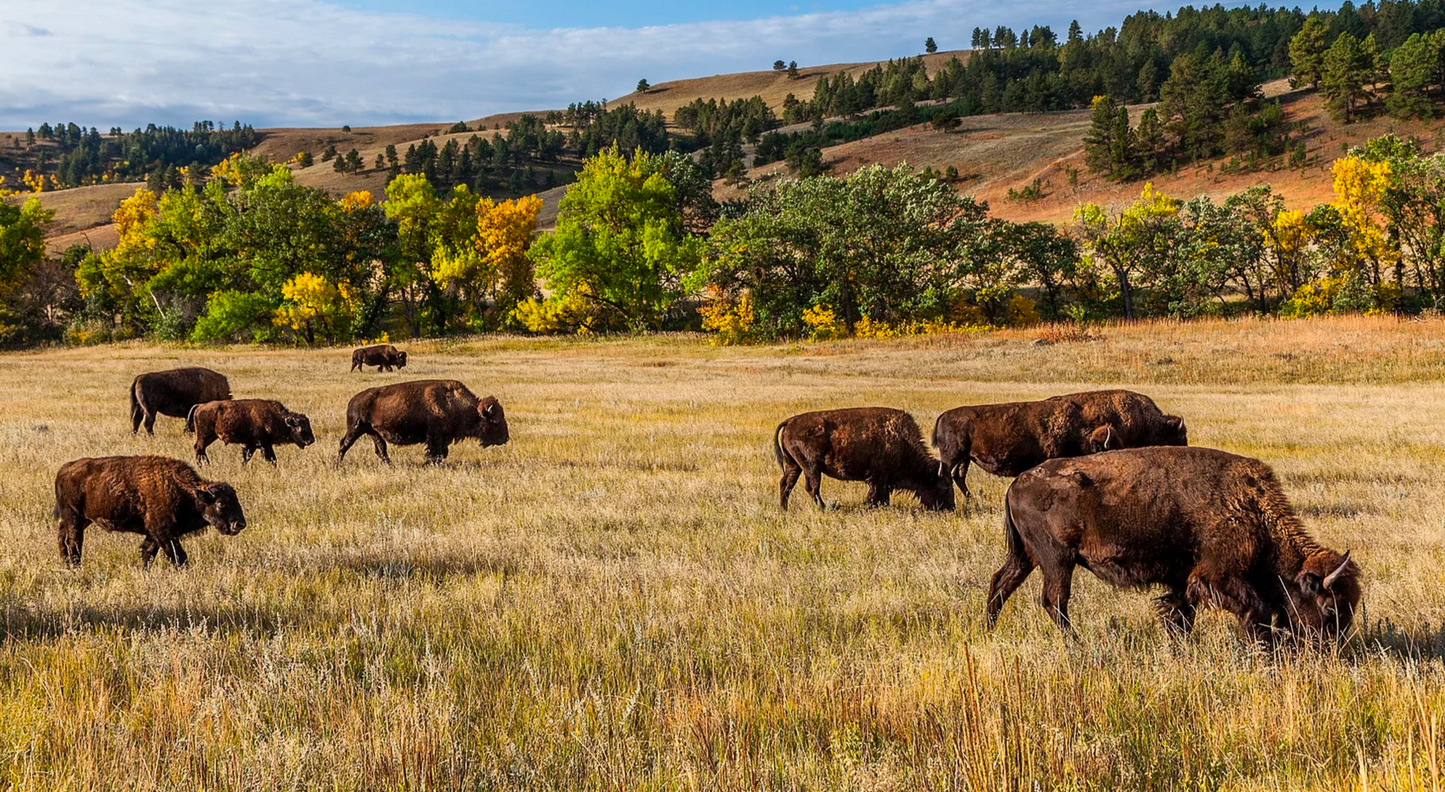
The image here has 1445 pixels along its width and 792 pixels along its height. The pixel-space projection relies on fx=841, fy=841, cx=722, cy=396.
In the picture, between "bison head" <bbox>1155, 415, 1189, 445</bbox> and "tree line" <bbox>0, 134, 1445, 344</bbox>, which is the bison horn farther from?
"tree line" <bbox>0, 134, 1445, 344</bbox>

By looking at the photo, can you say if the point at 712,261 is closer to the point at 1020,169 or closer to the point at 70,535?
the point at 70,535

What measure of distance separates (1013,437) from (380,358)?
1344 inches

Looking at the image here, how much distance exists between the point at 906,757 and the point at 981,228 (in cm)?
4742

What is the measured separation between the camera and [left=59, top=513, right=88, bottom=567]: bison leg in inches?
296

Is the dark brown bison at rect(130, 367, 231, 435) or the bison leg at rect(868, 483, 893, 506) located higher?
the dark brown bison at rect(130, 367, 231, 435)

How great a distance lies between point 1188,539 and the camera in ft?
17.1

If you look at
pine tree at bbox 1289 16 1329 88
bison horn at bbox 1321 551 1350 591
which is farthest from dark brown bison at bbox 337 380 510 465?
pine tree at bbox 1289 16 1329 88

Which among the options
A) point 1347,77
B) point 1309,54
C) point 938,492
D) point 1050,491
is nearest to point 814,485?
point 938,492

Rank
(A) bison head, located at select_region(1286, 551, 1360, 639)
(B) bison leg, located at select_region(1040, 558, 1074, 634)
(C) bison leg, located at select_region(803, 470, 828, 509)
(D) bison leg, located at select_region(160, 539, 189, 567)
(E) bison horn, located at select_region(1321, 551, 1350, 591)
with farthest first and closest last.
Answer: (C) bison leg, located at select_region(803, 470, 828, 509)
(D) bison leg, located at select_region(160, 539, 189, 567)
(B) bison leg, located at select_region(1040, 558, 1074, 634)
(A) bison head, located at select_region(1286, 551, 1360, 639)
(E) bison horn, located at select_region(1321, 551, 1350, 591)

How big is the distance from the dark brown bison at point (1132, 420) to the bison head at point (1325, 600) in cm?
604

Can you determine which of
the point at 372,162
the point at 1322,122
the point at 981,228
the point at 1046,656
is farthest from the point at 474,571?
the point at 372,162

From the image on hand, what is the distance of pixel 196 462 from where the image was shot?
13.5 m

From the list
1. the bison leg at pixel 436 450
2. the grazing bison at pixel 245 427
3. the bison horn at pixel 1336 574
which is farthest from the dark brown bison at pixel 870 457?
the grazing bison at pixel 245 427

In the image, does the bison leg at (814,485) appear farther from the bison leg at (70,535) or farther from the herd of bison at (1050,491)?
the bison leg at (70,535)
